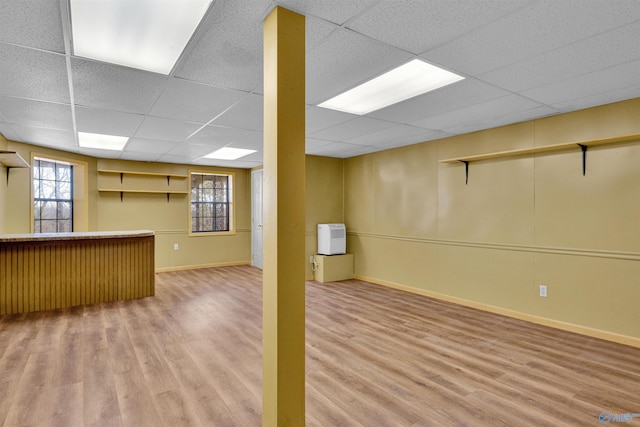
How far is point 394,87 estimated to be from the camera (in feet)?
9.77

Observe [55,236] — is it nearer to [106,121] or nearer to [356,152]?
[106,121]

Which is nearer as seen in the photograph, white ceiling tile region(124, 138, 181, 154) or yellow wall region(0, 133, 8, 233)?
yellow wall region(0, 133, 8, 233)

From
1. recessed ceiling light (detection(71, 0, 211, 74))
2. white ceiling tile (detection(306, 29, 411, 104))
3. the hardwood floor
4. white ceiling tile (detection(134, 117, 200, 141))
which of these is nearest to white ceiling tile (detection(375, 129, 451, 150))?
white ceiling tile (detection(306, 29, 411, 104))

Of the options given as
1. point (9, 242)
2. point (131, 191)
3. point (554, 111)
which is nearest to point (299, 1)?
point (554, 111)

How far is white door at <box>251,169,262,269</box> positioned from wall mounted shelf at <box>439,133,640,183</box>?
4280 mm

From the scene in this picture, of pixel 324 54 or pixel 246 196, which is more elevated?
pixel 324 54

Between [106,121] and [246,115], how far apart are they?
1639mm

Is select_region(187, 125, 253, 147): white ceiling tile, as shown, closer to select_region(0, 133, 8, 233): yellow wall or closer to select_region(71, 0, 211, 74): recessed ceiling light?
select_region(71, 0, 211, 74): recessed ceiling light

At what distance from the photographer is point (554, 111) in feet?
11.8

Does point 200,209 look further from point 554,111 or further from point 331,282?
point 554,111

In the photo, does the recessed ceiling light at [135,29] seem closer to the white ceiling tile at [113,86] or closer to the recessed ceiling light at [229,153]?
the white ceiling tile at [113,86]

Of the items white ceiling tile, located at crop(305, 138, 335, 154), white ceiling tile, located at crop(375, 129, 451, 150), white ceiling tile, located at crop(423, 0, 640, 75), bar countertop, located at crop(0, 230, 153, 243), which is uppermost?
white ceiling tile, located at crop(423, 0, 640, 75)

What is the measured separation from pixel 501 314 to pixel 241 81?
395cm

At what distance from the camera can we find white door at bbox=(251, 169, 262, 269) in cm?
764
